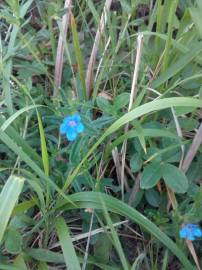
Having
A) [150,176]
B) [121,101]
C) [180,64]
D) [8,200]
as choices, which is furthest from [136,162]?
[8,200]

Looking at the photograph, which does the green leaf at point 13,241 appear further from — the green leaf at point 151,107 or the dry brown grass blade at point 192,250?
the dry brown grass blade at point 192,250

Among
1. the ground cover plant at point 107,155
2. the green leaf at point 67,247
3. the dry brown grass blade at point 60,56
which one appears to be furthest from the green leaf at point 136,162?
the dry brown grass blade at point 60,56

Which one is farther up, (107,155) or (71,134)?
(71,134)

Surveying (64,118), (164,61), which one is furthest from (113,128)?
(164,61)

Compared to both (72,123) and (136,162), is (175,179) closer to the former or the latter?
(136,162)

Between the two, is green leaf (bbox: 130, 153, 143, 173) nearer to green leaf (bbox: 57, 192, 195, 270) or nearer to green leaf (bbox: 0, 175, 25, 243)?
green leaf (bbox: 57, 192, 195, 270)

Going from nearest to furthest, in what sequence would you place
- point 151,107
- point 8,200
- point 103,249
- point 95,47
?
point 8,200 < point 151,107 < point 103,249 < point 95,47

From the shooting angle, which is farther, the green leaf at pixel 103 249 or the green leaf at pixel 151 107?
the green leaf at pixel 103 249
